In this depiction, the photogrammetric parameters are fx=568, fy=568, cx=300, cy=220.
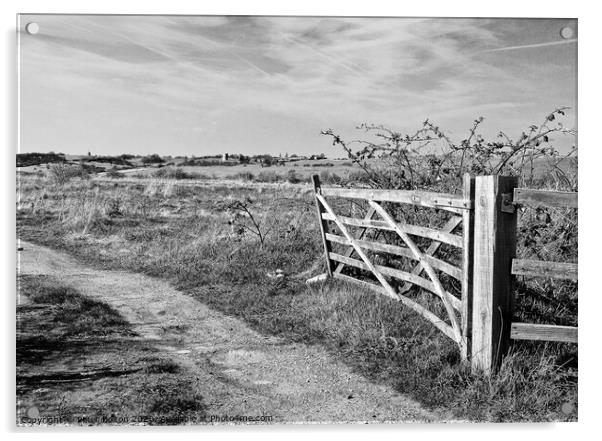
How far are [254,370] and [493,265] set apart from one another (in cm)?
243

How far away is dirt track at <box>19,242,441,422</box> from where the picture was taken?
192 inches

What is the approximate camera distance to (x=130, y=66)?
5777mm

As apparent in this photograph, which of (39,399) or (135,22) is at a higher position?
(135,22)

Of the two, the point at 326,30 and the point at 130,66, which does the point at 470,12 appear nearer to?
the point at 326,30

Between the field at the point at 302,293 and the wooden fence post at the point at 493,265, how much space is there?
0.21 m

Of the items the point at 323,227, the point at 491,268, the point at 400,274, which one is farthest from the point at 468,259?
the point at 323,227

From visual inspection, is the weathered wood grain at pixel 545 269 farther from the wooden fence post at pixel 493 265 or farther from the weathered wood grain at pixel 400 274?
the weathered wood grain at pixel 400 274

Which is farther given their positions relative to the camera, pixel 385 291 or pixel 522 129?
pixel 385 291

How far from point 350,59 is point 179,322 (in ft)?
11.9

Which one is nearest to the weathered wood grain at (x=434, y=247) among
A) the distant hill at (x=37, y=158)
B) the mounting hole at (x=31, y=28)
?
the distant hill at (x=37, y=158)

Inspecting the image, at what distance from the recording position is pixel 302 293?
7.51 m

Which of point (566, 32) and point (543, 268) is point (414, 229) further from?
point (566, 32)
